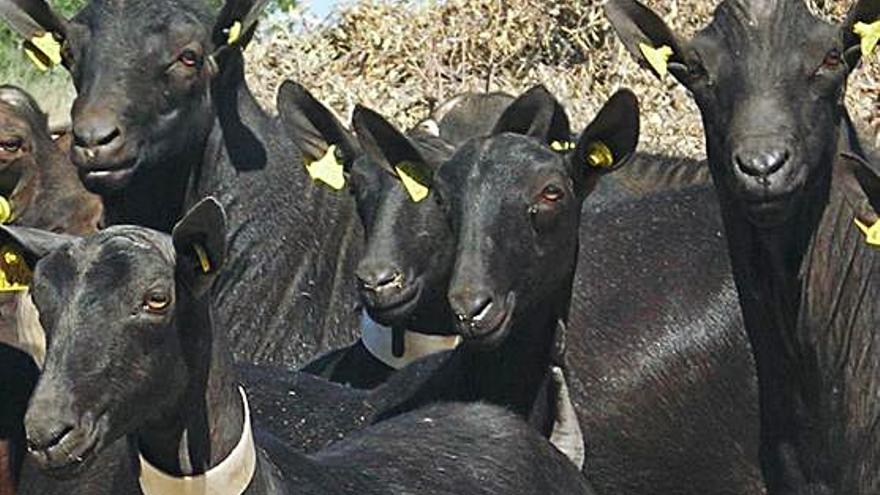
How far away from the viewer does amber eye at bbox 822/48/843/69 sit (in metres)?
8.49

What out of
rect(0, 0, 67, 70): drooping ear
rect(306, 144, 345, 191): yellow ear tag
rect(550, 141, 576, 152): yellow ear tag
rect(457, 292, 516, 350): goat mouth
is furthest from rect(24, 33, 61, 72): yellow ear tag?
rect(457, 292, 516, 350): goat mouth

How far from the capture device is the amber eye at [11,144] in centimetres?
1124

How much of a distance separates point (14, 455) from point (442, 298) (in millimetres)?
1712

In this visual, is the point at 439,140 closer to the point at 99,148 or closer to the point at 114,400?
the point at 99,148

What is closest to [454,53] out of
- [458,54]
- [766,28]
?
[458,54]

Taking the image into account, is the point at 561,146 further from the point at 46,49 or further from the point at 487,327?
the point at 46,49

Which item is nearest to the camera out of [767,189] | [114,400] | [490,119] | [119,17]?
[114,400]

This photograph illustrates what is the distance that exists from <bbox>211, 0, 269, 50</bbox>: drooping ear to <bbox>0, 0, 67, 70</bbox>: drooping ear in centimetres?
64

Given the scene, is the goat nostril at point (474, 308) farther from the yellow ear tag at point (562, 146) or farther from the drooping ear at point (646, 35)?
the drooping ear at point (646, 35)

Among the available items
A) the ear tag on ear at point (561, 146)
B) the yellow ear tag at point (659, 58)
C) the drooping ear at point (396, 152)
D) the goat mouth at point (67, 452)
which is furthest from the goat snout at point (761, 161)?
the goat mouth at point (67, 452)

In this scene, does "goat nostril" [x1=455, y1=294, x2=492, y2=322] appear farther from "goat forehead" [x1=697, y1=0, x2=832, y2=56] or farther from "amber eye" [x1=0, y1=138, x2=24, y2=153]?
"amber eye" [x1=0, y1=138, x2=24, y2=153]

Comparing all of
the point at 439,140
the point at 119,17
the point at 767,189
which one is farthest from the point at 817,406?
the point at 119,17

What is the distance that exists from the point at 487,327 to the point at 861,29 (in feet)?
5.31

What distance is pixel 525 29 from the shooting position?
57.6ft
